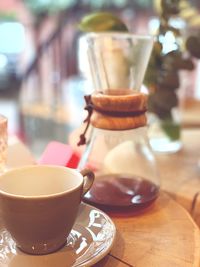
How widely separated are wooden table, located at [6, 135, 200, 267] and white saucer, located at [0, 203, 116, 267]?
0.03m

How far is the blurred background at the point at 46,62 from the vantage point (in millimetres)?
3105

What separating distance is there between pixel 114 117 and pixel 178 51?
16.0 inches

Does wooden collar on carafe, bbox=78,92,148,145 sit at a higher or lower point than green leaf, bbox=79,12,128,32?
lower

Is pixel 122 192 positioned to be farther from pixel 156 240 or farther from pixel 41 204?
pixel 41 204

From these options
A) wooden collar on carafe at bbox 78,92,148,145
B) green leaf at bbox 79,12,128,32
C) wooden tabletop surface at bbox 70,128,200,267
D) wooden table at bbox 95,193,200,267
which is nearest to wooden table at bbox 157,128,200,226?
wooden tabletop surface at bbox 70,128,200,267

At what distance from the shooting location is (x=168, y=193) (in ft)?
2.60

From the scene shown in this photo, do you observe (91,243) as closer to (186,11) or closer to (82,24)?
(82,24)

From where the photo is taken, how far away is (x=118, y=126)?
65 cm

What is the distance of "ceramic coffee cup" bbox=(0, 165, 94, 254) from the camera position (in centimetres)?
48

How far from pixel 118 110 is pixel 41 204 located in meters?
0.23

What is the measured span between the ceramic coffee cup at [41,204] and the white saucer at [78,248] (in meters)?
0.01

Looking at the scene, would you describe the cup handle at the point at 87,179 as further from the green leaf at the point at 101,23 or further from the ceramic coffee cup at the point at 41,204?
the green leaf at the point at 101,23

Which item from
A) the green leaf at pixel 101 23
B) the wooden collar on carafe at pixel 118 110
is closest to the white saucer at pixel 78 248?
the wooden collar on carafe at pixel 118 110

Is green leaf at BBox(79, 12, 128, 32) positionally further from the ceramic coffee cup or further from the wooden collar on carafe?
the ceramic coffee cup
